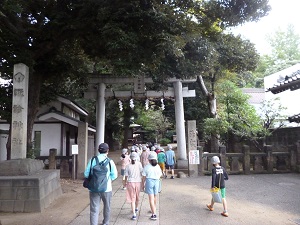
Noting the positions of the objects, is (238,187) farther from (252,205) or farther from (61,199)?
(61,199)

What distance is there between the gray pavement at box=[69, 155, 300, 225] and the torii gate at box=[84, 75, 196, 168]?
4.05 m

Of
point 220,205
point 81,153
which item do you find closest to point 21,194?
point 220,205

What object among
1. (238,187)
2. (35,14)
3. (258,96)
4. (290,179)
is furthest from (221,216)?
(258,96)

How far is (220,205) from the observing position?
8.05 meters

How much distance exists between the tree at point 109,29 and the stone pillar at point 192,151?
4019 mm

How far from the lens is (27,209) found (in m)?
7.54

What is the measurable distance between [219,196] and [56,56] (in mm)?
8193

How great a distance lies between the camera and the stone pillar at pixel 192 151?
46.5ft

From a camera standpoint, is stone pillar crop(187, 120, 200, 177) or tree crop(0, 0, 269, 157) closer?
tree crop(0, 0, 269, 157)

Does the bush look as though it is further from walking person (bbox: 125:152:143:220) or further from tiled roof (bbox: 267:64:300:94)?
walking person (bbox: 125:152:143:220)

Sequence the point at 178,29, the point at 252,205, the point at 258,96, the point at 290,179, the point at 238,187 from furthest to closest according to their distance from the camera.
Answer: the point at 258,96, the point at 290,179, the point at 238,187, the point at 178,29, the point at 252,205

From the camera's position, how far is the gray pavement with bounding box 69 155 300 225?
661 centimetres

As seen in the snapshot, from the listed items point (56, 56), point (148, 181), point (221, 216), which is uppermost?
point (56, 56)

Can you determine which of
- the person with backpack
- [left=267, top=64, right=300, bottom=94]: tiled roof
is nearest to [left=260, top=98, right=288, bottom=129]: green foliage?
[left=267, top=64, right=300, bottom=94]: tiled roof
